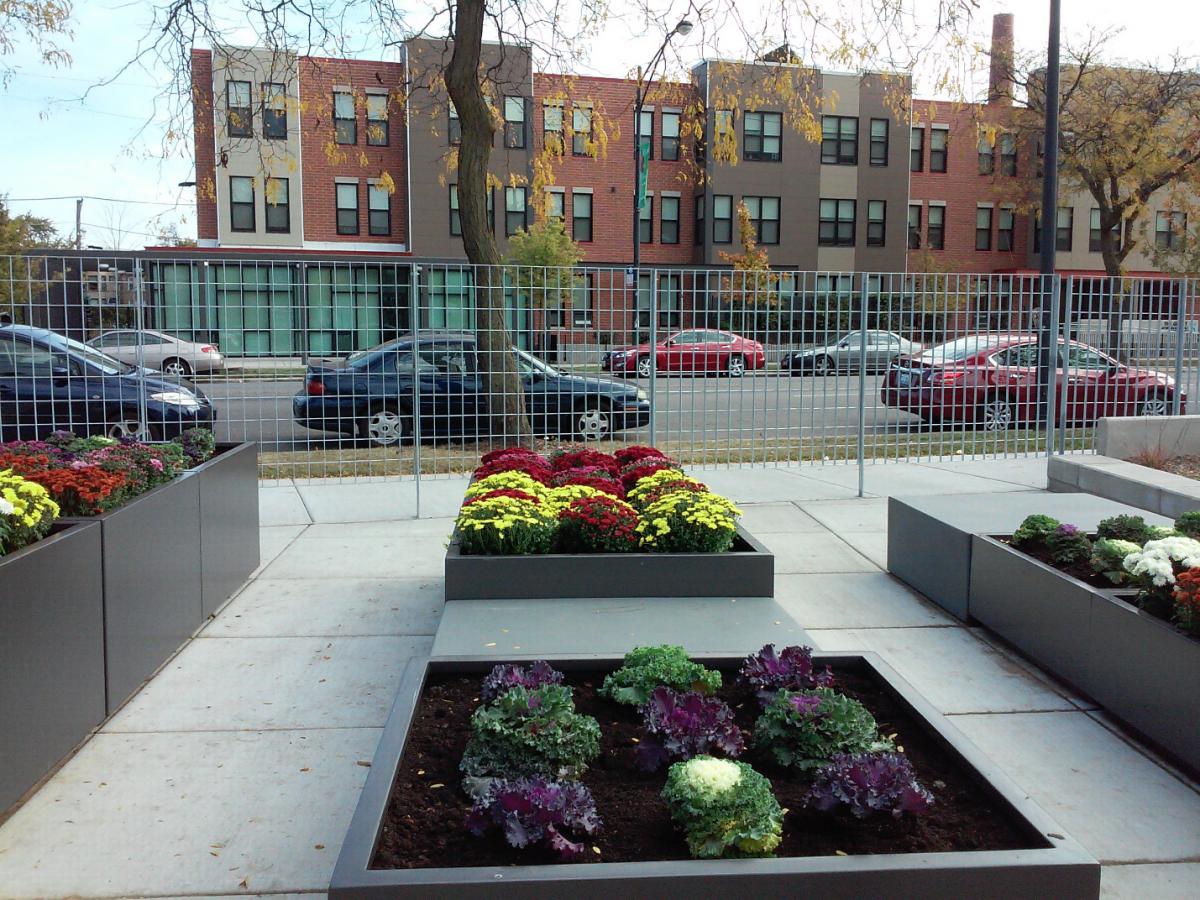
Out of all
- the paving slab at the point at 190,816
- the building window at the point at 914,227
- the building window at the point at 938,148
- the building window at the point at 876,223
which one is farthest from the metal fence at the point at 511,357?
the building window at the point at 938,148

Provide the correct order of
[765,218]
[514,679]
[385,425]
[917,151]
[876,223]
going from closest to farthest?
[514,679], [385,425], [765,218], [876,223], [917,151]

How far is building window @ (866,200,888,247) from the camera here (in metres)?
44.0

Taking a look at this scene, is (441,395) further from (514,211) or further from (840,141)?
(840,141)

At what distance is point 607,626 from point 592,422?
5.64m

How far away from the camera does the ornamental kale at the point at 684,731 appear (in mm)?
3211

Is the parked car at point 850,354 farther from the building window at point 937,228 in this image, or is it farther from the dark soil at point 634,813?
the building window at point 937,228

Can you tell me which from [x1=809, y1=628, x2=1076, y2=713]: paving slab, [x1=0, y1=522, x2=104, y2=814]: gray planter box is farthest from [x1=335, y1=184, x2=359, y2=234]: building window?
[x1=0, y1=522, x2=104, y2=814]: gray planter box

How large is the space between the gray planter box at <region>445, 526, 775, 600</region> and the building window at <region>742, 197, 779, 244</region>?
3838 centimetres

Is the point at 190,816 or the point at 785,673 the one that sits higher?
the point at 785,673

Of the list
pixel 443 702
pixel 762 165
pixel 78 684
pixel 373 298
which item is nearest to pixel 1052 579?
pixel 443 702

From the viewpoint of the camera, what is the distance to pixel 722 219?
138 feet

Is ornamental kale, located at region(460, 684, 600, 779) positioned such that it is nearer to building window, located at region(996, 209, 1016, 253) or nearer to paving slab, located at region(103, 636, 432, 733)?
paving slab, located at region(103, 636, 432, 733)

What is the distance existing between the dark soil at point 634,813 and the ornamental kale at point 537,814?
5cm

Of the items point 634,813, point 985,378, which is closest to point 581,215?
point 985,378
